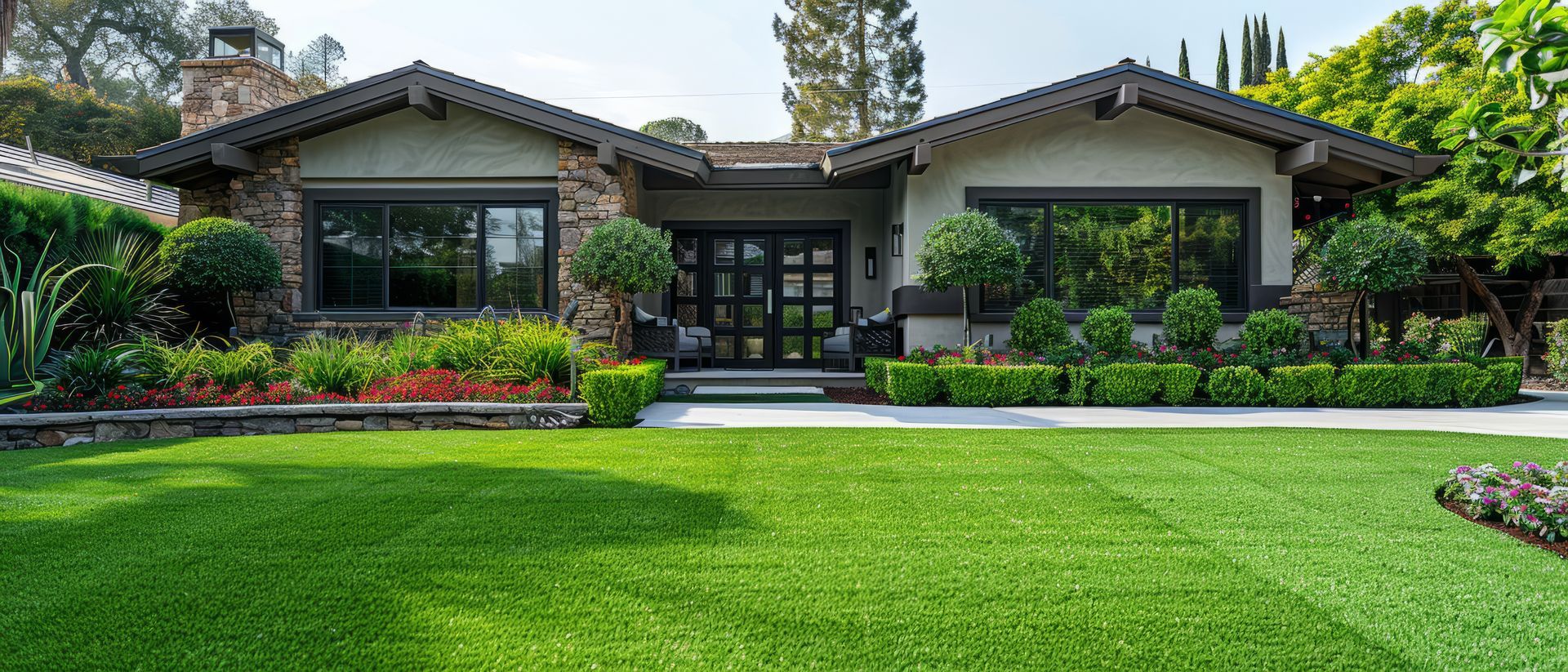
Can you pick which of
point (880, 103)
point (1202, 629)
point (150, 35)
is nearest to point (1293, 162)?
point (1202, 629)

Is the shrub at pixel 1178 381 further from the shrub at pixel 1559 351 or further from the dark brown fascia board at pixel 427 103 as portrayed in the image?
the dark brown fascia board at pixel 427 103

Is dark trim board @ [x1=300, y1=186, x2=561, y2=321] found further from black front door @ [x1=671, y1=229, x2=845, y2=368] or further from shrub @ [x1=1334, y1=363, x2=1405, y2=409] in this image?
shrub @ [x1=1334, y1=363, x2=1405, y2=409]

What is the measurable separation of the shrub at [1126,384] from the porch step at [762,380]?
9.17 feet

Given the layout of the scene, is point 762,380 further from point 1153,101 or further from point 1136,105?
point 1153,101

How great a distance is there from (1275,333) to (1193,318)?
0.83 m

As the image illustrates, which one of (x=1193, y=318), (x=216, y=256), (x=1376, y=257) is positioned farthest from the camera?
(x=1193, y=318)

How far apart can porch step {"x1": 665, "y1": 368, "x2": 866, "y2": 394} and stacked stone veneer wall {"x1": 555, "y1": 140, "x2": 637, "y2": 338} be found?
1.10 m

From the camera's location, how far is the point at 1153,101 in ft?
Answer: 30.0

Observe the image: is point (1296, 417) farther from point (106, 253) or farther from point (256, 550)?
point (106, 253)

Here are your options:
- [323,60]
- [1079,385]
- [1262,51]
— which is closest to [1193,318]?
[1079,385]

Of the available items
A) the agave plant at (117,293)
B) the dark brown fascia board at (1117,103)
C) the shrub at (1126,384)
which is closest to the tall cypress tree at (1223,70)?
the dark brown fascia board at (1117,103)

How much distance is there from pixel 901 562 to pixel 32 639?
239 centimetres

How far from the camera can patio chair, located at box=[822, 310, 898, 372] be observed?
9977mm

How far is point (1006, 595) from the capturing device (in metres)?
2.30
